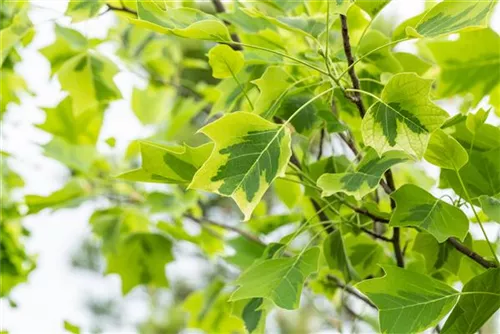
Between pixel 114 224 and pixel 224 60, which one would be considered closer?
pixel 224 60

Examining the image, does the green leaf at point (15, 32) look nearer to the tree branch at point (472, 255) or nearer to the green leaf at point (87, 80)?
the green leaf at point (87, 80)

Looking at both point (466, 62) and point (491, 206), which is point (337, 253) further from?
point (466, 62)

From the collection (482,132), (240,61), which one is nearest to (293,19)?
(240,61)

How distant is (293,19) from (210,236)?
56 centimetres

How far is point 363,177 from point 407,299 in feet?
0.29

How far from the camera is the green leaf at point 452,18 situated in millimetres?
451

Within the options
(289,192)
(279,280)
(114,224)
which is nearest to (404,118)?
(279,280)

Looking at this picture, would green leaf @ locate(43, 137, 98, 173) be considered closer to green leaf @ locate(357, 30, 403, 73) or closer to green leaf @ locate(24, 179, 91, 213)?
green leaf @ locate(24, 179, 91, 213)

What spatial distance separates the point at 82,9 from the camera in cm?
65

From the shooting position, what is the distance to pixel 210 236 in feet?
3.54

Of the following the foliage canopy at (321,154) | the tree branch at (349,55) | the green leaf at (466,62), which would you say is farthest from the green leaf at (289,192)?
the tree branch at (349,55)

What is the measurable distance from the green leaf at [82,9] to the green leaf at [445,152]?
1.04 feet

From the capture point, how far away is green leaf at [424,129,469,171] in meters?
0.49

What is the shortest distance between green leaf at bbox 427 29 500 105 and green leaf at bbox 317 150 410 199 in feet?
1.16
